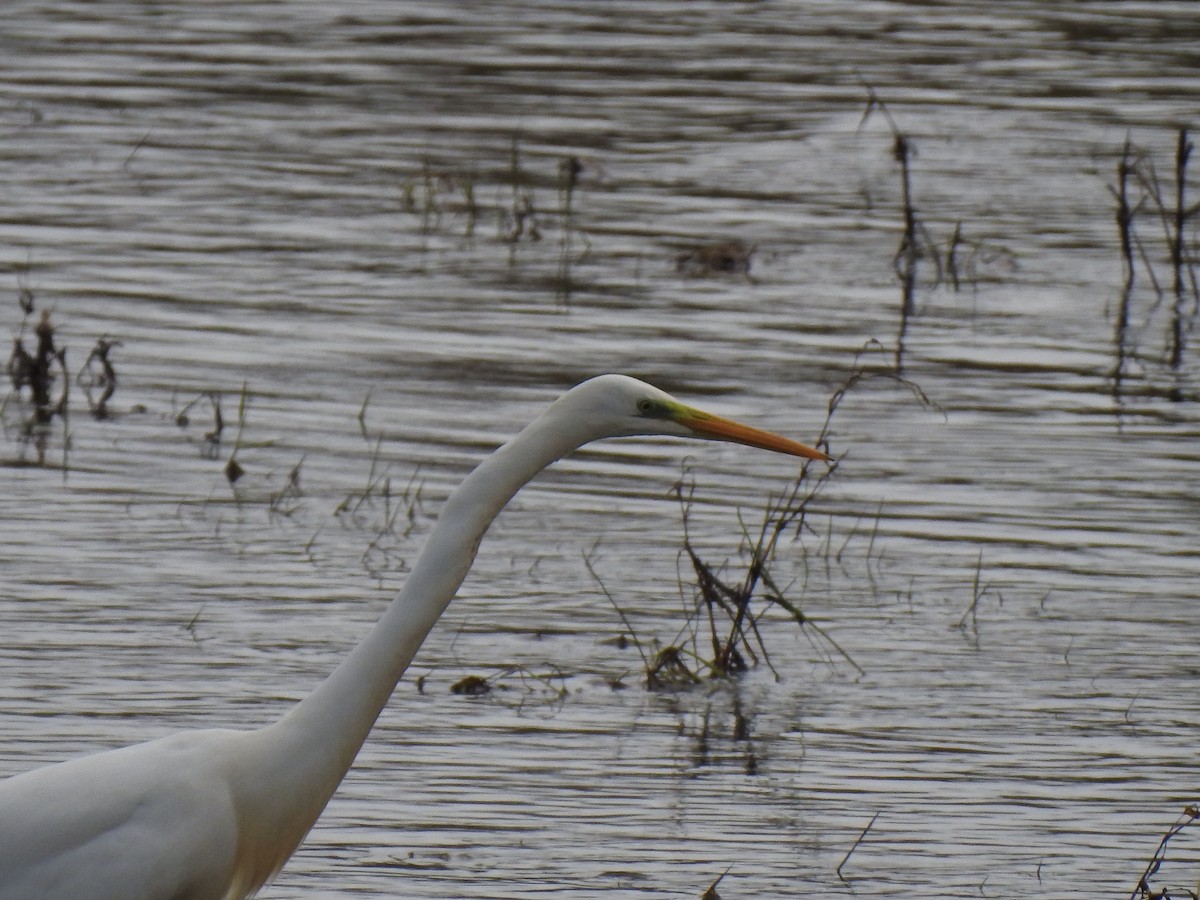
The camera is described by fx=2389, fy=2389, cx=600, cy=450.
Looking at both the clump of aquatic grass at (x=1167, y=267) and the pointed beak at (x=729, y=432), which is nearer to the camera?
the pointed beak at (x=729, y=432)

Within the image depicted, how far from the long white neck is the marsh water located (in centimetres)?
92

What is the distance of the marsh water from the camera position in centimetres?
586

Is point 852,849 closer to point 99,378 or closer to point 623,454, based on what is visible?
point 623,454

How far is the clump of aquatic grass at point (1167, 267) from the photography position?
Result: 414 inches

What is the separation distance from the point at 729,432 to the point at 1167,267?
805cm

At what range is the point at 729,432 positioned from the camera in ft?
14.8

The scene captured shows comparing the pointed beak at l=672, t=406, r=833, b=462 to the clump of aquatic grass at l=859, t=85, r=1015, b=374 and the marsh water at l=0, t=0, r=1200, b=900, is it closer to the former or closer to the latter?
the marsh water at l=0, t=0, r=1200, b=900

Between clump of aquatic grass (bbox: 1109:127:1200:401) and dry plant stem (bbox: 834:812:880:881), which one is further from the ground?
clump of aquatic grass (bbox: 1109:127:1200:401)

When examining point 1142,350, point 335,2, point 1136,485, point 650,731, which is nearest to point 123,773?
point 650,731

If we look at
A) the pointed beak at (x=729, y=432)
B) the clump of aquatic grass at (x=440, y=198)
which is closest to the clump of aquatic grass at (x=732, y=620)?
the pointed beak at (x=729, y=432)

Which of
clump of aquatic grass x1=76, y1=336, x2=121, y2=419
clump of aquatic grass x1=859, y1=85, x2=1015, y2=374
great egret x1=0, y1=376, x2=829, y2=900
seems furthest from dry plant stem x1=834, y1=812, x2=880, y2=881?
clump of aquatic grass x1=859, y1=85, x2=1015, y2=374

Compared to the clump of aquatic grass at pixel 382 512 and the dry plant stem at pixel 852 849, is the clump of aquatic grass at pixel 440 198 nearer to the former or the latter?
the clump of aquatic grass at pixel 382 512

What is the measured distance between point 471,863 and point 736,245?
672cm

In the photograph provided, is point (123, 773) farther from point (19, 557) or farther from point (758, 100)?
point (758, 100)
